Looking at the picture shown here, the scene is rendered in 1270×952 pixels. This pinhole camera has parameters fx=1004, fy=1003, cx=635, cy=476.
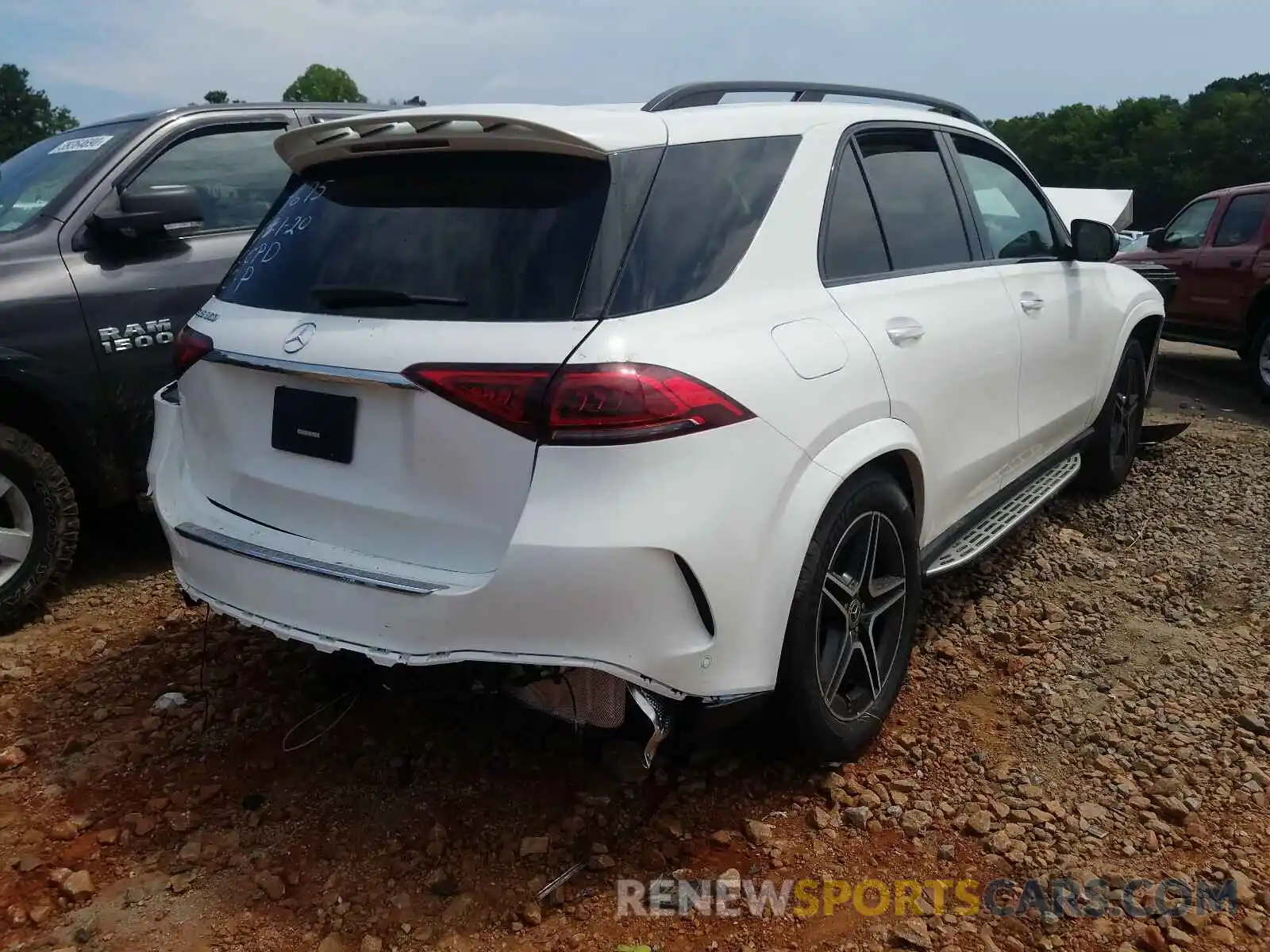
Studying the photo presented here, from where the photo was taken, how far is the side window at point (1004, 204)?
3.72 m

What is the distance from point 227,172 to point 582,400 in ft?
10.9

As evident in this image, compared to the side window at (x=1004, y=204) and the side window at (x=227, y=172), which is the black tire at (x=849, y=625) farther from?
the side window at (x=227, y=172)

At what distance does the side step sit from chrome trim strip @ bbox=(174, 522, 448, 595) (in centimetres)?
167

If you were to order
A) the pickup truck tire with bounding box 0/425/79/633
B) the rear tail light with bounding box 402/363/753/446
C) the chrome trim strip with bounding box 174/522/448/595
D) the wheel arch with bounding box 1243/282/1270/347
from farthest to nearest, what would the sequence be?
1. the wheel arch with bounding box 1243/282/1270/347
2. the pickup truck tire with bounding box 0/425/79/633
3. the chrome trim strip with bounding box 174/522/448/595
4. the rear tail light with bounding box 402/363/753/446

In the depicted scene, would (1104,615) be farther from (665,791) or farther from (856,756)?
(665,791)

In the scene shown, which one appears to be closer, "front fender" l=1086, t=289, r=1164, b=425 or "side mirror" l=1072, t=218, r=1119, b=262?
"side mirror" l=1072, t=218, r=1119, b=262

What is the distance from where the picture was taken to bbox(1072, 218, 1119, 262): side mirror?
419 cm

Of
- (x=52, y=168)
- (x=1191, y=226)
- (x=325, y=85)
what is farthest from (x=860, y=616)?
(x=325, y=85)

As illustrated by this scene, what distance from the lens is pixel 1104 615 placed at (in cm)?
367

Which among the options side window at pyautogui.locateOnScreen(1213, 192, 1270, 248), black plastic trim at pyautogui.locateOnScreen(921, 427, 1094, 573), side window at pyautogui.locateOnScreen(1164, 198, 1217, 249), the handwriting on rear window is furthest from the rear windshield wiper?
side window at pyautogui.locateOnScreen(1164, 198, 1217, 249)

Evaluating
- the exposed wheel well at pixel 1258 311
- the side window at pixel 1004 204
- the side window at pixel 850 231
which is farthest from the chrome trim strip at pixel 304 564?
the exposed wheel well at pixel 1258 311

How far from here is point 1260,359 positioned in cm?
856

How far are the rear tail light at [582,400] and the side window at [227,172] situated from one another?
9.22 feet

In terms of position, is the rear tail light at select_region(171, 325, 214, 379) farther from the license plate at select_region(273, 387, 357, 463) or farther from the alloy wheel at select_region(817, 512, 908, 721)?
the alloy wheel at select_region(817, 512, 908, 721)
